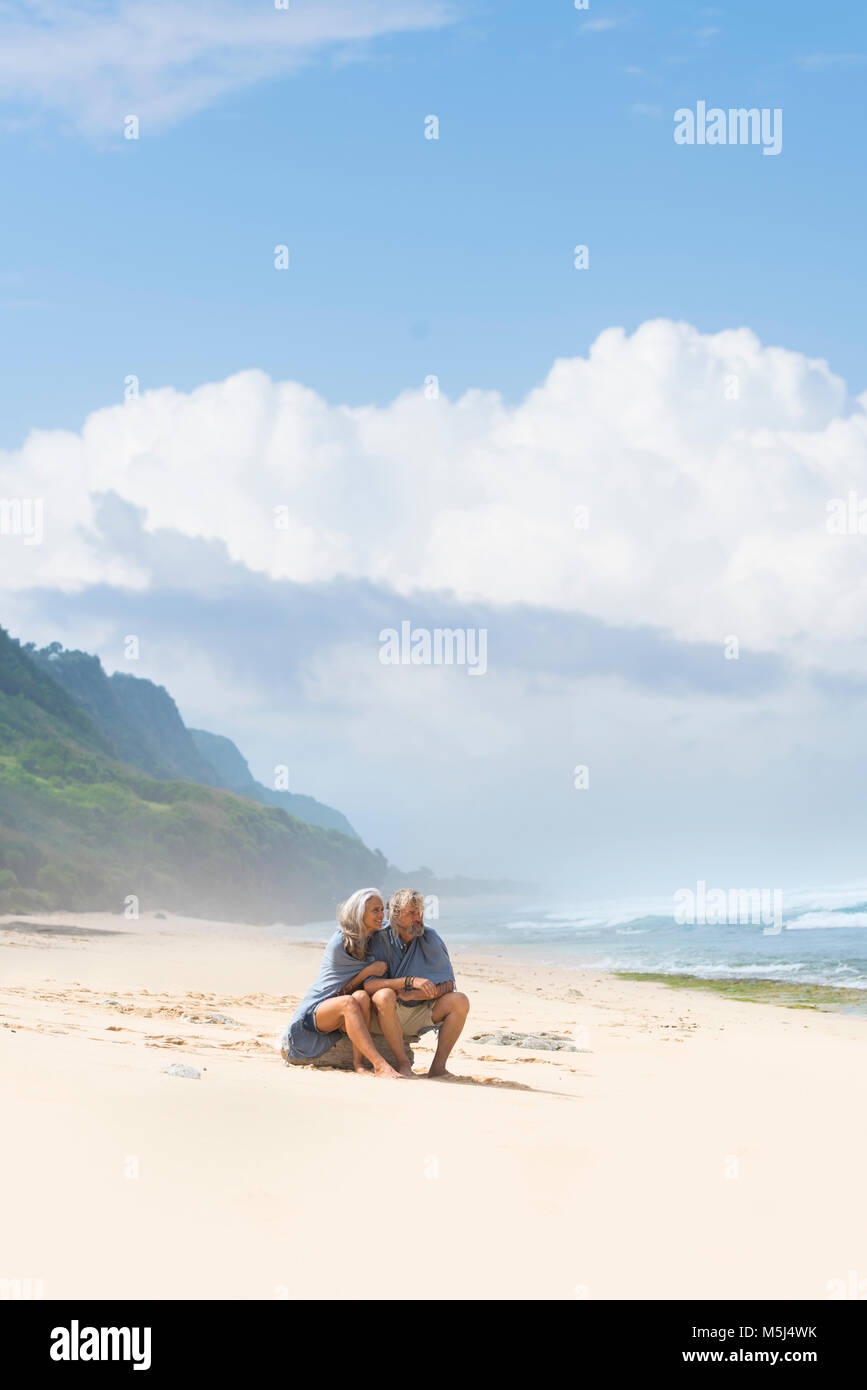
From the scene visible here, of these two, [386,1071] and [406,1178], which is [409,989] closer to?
[386,1071]

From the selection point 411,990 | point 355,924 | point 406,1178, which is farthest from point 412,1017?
point 406,1178

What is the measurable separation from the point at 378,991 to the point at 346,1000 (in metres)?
0.20

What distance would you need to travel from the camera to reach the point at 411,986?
6.74 metres

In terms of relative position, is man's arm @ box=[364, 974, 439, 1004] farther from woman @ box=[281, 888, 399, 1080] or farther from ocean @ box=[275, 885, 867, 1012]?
ocean @ box=[275, 885, 867, 1012]

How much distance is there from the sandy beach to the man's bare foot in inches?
8.0

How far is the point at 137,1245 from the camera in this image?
11.5ft

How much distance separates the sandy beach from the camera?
346 centimetres

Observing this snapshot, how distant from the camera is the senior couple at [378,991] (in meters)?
6.73

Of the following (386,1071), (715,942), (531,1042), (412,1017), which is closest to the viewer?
(386,1071)

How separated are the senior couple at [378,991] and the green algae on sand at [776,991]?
10.7 meters

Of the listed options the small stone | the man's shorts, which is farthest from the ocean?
the man's shorts

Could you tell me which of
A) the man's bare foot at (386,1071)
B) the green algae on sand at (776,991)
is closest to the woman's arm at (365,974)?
the man's bare foot at (386,1071)
